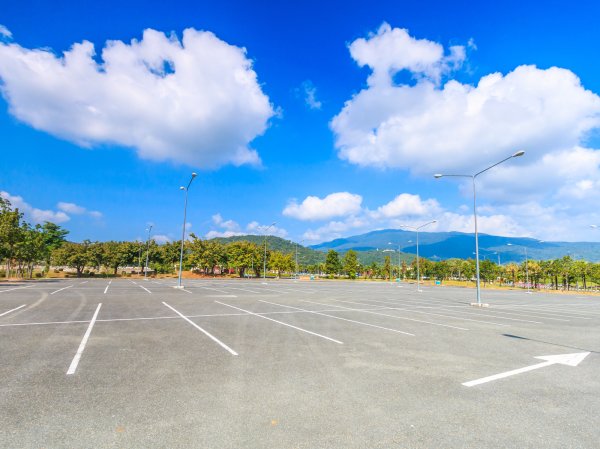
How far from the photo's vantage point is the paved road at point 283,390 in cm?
413

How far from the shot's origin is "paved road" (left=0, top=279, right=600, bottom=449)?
163 inches

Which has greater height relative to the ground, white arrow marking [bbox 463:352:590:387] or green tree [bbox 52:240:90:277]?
green tree [bbox 52:240:90:277]

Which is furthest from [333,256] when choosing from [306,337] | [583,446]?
[583,446]

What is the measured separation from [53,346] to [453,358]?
10282 millimetres

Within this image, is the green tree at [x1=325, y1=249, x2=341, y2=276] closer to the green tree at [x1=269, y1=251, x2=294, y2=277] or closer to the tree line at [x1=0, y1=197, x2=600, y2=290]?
the tree line at [x1=0, y1=197, x2=600, y2=290]

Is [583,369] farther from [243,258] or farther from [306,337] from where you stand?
[243,258]

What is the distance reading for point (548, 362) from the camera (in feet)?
26.8

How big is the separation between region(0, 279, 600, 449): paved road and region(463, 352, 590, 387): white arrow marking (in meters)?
0.17

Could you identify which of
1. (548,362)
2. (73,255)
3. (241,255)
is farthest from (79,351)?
(241,255)

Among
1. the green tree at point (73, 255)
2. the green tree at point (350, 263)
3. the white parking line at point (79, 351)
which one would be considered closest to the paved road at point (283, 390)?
the white parking line at point (79, 351)

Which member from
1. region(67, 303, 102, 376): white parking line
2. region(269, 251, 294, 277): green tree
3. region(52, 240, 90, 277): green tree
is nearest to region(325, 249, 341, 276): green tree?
region(269, 251, 294, 277): green tree

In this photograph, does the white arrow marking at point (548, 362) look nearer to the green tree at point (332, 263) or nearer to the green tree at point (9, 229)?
the green tree at point (9, 229)

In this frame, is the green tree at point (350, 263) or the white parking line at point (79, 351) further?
the green tree at point (350, 263)

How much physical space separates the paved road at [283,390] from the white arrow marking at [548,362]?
0.17 metres
